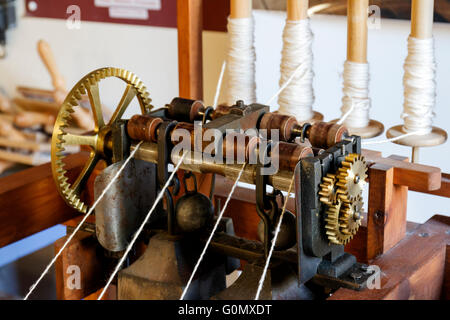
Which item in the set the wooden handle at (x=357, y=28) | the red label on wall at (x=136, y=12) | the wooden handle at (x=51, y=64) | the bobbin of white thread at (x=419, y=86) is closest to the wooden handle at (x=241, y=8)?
the wooden handle at (x=357, y=28)

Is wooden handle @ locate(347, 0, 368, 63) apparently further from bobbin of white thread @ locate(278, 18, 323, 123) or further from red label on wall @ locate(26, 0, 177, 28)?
red label on wall @ locate(26, 0, 177, 28)

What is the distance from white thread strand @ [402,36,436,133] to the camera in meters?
1.16

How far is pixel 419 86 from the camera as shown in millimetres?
1179

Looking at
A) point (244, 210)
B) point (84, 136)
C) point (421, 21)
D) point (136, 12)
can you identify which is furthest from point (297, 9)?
point (136, 12)

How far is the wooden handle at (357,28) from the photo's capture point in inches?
46.0

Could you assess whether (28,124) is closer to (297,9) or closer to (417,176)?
(297,9)

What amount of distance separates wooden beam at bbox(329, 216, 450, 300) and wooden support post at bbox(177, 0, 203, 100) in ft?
1.86

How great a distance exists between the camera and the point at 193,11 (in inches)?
55.3

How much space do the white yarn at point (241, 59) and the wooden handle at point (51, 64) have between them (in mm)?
1110

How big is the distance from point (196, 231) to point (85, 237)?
0.59 ft

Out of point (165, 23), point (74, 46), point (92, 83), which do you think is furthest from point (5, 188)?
point (74, 46)

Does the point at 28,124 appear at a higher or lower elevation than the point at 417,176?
lower

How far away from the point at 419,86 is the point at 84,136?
0.56 m

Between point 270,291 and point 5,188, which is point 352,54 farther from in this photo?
point 5,188
